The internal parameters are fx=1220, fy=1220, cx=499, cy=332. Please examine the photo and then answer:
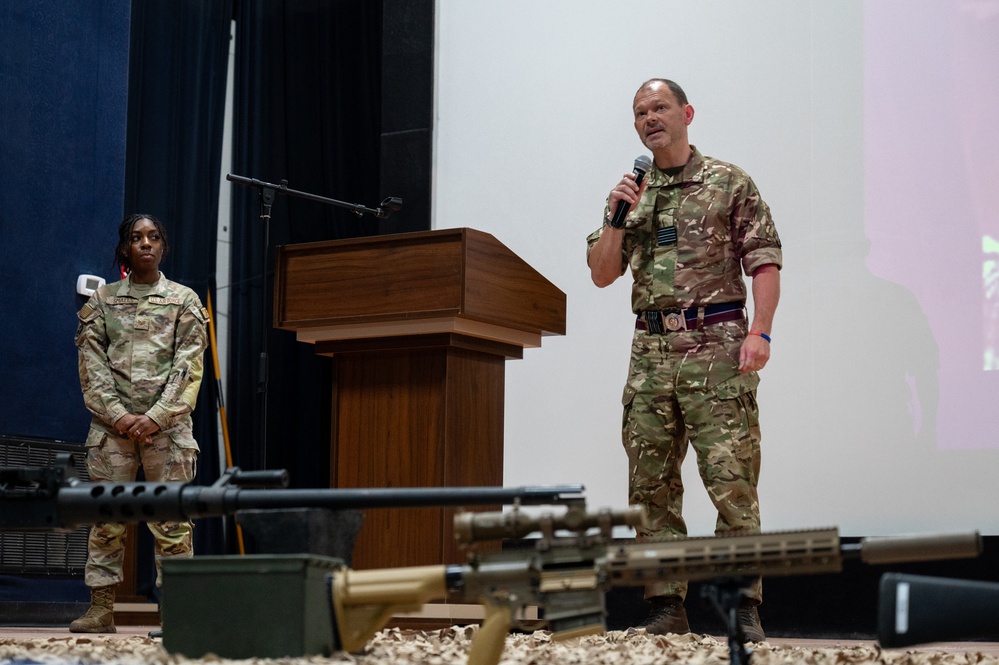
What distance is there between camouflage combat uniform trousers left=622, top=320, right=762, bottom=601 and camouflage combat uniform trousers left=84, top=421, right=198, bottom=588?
1.70 metres

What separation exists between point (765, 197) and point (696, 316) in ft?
5.13

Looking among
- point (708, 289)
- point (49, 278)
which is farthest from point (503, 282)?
point (49, 278)

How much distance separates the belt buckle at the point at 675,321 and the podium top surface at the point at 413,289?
1.79 ft

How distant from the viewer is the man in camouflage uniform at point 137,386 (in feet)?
14.0

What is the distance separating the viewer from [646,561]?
197 centimetres

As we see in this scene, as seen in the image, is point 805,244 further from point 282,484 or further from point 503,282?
point 282,484

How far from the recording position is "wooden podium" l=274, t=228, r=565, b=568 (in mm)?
3707

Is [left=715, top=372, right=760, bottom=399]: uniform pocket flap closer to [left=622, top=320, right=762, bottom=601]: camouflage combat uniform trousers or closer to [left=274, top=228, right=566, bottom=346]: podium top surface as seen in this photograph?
[left=622, top=320, right=762, bottom=601]: camouflage combat uniform trousers

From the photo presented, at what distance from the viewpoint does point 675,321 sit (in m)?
3.54

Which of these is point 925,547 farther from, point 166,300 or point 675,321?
point 166,300

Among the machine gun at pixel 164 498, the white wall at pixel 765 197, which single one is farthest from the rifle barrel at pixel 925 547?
the white wall at pixel 765 197

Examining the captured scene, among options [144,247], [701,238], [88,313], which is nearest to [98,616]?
[88,313]

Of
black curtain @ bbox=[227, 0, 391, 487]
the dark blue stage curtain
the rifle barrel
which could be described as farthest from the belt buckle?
black curtain @ bbox=[227, 0, 391, 487]

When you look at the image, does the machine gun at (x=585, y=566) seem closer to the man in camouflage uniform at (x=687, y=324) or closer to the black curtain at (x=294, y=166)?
the man in camouflage uniform at (x=687, y=324)
